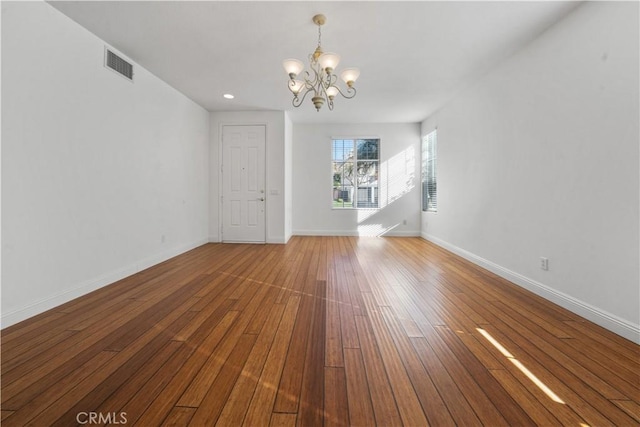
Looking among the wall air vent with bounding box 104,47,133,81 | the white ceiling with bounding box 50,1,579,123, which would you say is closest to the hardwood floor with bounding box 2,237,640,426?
the wall air vent with bounding box 104,47,133,81

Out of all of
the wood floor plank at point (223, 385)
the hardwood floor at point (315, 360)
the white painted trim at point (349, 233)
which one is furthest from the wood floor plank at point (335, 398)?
the white painted trim at point (349, 233)

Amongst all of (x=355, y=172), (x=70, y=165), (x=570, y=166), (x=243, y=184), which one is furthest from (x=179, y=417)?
(x=355, y=172)

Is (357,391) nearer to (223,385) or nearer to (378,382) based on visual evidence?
(378,382)

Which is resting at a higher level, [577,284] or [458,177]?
[458,177]

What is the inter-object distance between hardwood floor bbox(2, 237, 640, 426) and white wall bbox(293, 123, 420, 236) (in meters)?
3.82

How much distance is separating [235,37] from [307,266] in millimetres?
2932

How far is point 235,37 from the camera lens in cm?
288

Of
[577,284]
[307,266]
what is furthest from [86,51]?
[577,284]

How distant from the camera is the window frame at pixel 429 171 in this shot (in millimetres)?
5809

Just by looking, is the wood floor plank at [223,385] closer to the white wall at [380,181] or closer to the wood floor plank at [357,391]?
the wood floor plank at [357,391]

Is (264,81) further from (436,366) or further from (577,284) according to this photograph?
(577,284)

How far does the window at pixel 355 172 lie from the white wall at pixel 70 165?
386 centimetres

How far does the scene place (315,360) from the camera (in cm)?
163

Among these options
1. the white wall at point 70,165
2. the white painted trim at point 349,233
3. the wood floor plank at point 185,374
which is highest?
the white wall at point 70,165
